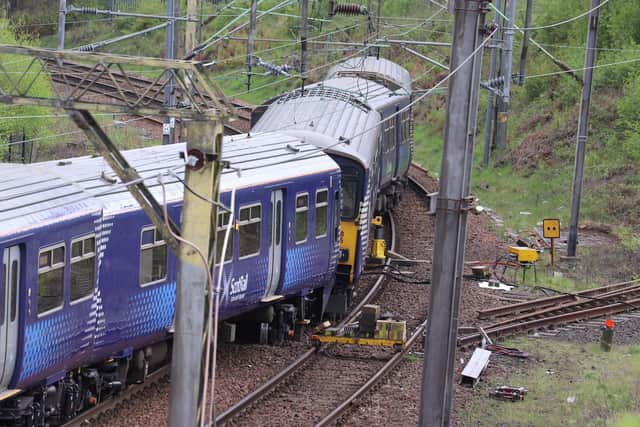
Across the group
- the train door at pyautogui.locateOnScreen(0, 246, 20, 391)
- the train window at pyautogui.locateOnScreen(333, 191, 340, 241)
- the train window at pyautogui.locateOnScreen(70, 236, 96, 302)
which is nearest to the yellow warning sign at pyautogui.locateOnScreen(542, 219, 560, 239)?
the train window at pyautogui.locateOnScreen(333, 191, 340, 241)

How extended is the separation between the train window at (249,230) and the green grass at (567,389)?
3.65 metres

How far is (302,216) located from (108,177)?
469cm

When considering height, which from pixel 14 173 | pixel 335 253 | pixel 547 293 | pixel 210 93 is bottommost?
pixel 547 293

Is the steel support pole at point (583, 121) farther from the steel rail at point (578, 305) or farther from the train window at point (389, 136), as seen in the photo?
the train window at point (389, 136)

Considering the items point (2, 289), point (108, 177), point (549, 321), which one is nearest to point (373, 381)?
point (108, 177)

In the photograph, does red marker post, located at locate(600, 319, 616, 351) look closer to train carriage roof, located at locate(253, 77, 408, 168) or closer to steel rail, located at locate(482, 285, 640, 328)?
steel rail, located at locate(482, 285, 640, 328)

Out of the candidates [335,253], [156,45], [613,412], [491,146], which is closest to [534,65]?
[491,146]

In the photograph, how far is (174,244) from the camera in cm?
855

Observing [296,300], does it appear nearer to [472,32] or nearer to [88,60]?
[472,32]

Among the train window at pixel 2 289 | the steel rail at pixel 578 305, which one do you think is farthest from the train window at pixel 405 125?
the train window at pixel 2 289

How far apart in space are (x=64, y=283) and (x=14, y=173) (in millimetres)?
1926

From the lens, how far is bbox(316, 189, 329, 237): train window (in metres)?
18.0

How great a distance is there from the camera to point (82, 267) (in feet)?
40.4

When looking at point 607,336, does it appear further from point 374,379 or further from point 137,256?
point 137,256
